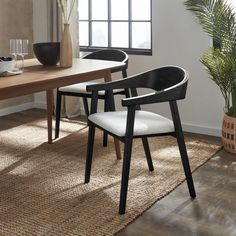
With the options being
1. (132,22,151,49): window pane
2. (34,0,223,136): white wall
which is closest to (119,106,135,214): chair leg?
(34,0,223,136): white wall

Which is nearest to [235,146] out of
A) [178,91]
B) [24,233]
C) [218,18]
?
[218,18]

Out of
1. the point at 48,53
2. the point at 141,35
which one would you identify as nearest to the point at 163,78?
the point at 48,53

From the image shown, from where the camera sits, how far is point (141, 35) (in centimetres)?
459

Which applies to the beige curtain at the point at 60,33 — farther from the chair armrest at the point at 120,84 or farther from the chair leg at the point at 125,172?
the chair leg at the point at 125,172

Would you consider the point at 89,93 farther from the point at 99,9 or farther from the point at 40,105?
the point at 40,105

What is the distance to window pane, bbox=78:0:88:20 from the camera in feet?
16.1

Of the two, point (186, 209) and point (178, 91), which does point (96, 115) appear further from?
point (186, 209)

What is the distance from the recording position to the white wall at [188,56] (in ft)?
13.5

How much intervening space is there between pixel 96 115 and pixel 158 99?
0.50 meters

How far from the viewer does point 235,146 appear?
3.58 meters

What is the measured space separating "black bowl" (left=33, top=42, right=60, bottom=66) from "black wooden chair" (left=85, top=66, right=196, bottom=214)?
470mm

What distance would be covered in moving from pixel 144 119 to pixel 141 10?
2.07 m

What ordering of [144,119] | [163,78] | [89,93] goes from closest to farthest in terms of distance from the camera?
[144,119] < [163,78] < [89,93]

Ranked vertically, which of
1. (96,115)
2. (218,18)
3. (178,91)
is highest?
(218,18)
